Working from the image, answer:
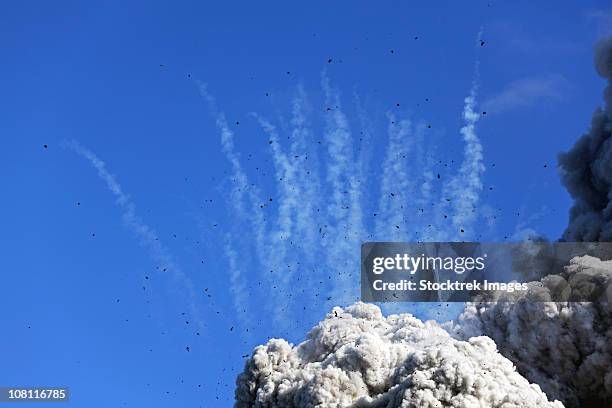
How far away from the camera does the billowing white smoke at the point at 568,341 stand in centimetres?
3056

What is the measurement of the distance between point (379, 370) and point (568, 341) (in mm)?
7304

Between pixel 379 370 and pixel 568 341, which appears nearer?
pixel 379 370

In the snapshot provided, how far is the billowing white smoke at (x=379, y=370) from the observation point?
959 inches

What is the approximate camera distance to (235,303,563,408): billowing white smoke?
24.4 metres

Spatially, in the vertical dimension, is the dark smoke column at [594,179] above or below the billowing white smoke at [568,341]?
above

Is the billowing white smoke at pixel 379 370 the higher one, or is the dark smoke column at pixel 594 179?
the dark smoke column at pixel 594 179

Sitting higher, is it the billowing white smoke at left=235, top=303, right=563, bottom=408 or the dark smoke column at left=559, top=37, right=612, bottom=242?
the dark smoke column at left=559, top=37, right=612, bottom=242

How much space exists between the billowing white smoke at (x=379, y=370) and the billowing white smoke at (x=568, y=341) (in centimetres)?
303

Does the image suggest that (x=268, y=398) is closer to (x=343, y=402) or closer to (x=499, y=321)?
(x=343, y=402)

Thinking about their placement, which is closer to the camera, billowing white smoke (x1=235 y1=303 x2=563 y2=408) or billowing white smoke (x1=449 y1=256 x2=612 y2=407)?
billowing white smoke (x1=235 y1=303 x2=563 y2=408)

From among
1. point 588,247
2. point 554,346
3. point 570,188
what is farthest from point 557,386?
point 570,188

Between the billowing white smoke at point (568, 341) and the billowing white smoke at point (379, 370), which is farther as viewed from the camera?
the billowing white smoke at point (568, 341)

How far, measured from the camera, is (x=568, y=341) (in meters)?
30.9

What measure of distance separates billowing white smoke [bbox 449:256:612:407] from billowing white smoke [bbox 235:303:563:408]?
9.94 ft
